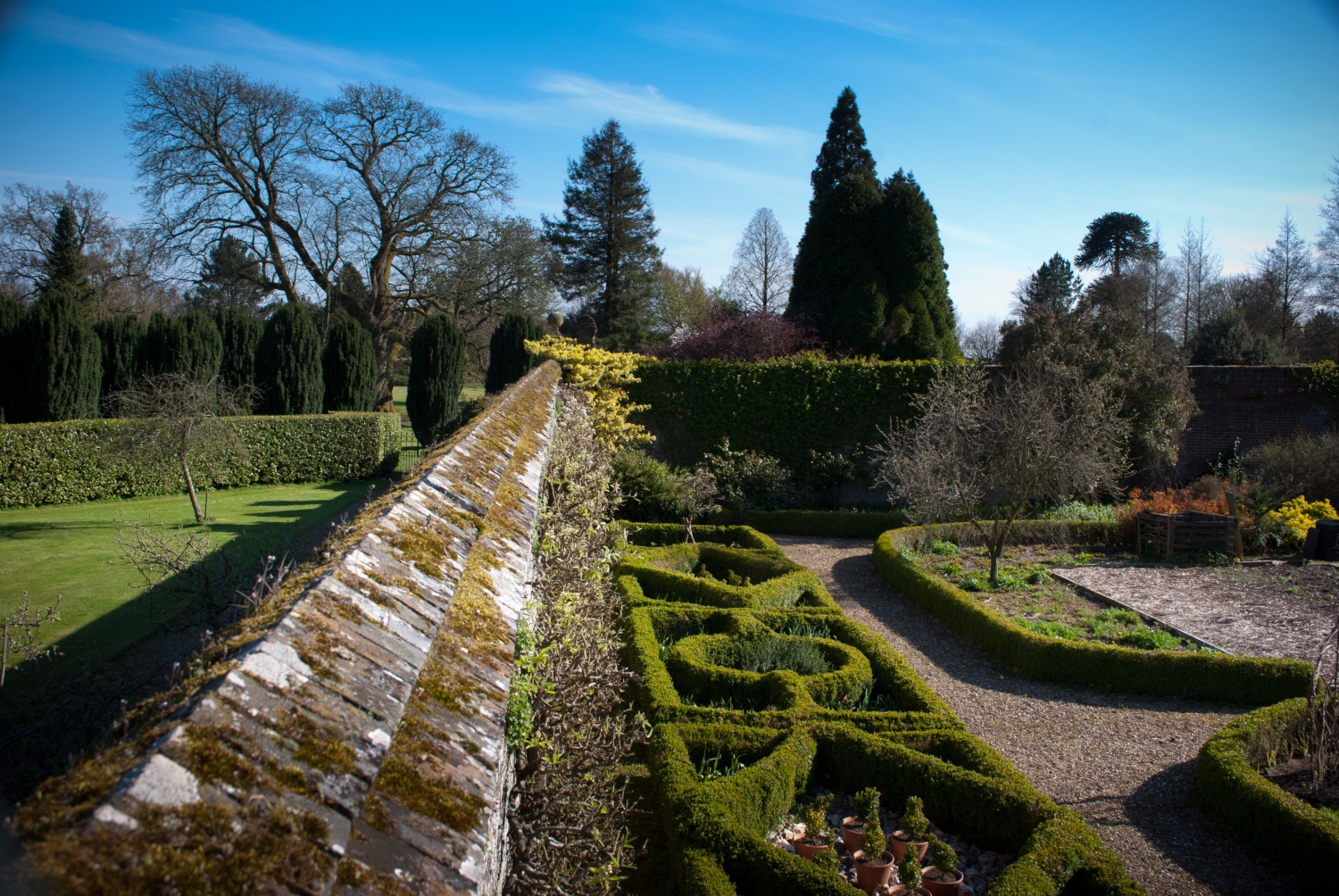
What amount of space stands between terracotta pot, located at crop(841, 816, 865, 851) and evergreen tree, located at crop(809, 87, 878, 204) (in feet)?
78.7

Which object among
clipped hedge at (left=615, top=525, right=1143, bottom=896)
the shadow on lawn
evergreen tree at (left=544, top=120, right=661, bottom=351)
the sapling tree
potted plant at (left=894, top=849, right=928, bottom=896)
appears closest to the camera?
the shadow on lawn

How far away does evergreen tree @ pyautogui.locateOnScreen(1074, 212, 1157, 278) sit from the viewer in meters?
38.0

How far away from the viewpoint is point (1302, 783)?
4523 millimetres

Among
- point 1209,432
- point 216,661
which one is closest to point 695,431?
point 1209,432

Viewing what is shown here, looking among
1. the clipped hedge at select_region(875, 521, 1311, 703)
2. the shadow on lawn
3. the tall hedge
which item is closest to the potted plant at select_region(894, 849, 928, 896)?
the shadow on lawn

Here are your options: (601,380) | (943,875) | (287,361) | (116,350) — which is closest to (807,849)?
(943,875)

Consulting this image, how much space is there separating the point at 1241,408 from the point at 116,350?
26.4 metres

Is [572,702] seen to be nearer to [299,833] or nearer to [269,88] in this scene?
[299,833]

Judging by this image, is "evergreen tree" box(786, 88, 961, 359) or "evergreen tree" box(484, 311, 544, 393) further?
"evergreen tree" box(786, 88, 961, 359)

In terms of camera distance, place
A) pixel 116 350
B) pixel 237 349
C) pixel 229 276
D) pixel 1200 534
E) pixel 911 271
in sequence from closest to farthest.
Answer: pixel 1200 534 → pixel 116 350 → pixel 237 349 → pixel 911 271 → pixel 229 276

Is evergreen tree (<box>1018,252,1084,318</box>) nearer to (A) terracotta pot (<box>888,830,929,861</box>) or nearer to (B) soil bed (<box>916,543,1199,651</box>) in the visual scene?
(B) soil bed (<box>916,543,1199,651</box>)

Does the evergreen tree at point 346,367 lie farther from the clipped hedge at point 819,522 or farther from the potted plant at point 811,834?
the potted plant at point 811,834

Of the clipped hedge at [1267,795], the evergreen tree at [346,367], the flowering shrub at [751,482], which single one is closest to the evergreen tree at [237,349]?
the evergreen tree at [346,367]

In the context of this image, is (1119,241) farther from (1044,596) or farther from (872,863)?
(872,863)
